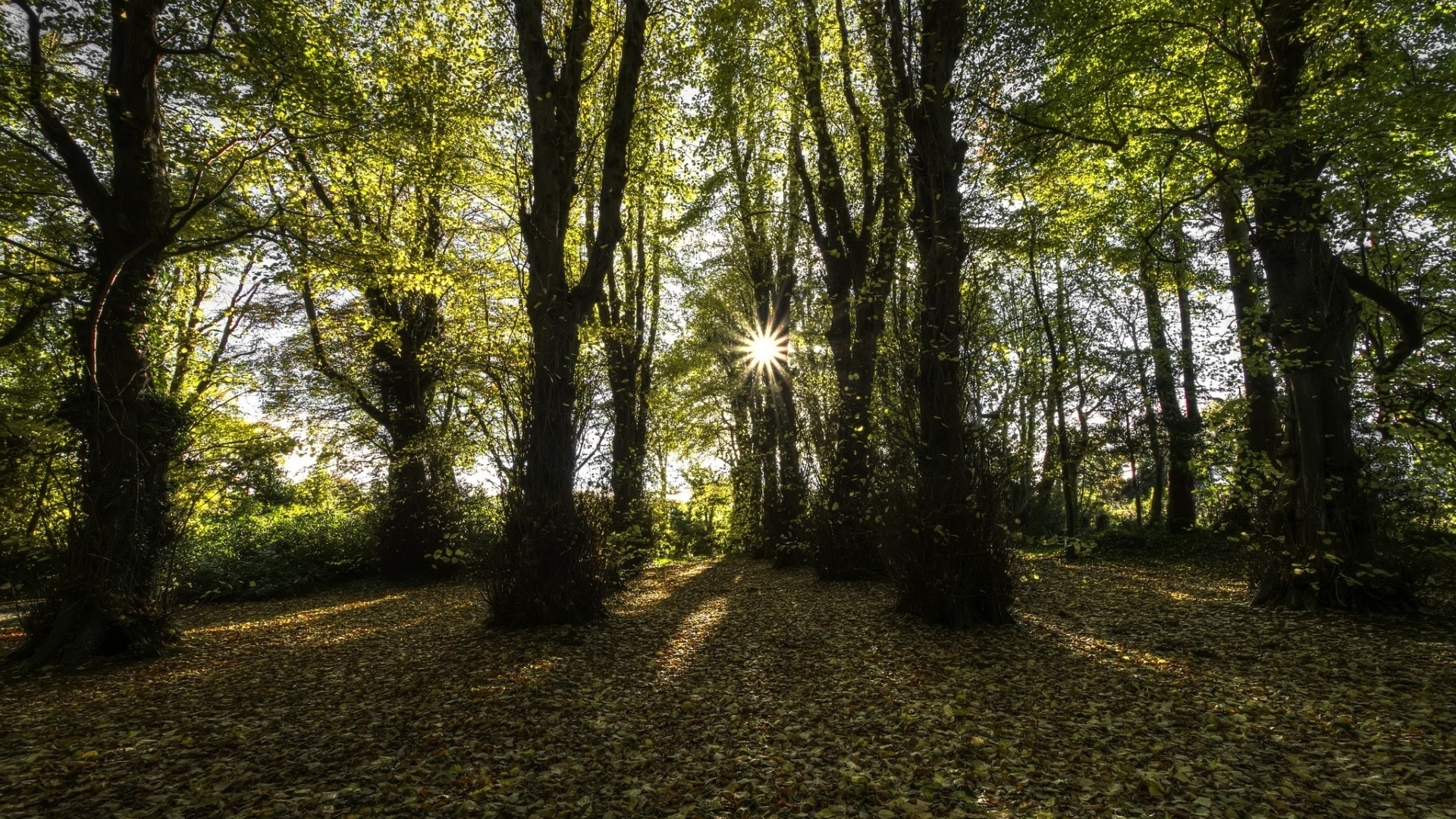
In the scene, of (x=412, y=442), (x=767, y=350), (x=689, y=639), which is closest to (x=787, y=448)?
(x=767, y=350)

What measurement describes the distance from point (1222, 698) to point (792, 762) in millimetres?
2901

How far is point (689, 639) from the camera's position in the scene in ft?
20.5

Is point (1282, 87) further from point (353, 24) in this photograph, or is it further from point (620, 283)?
point (620, 283)

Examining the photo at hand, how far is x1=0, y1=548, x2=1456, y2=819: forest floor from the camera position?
3016 mm

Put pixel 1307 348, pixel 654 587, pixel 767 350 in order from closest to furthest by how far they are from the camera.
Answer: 1. pixel 1307 348
2. pixel 654 587
3. pixel 767 350

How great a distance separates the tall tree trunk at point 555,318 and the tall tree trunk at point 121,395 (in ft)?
10.9

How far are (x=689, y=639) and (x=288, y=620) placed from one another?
6146mm

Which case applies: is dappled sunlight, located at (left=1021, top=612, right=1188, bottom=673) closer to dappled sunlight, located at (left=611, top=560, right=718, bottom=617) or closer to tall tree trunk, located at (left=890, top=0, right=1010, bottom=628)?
tall tree trunk, located at (left=890, top=0, right=1010, bottom=628)

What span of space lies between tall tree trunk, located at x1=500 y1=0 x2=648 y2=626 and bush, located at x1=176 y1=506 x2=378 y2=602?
8126 mm

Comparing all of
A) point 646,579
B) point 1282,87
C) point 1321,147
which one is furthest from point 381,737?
point 1282,87

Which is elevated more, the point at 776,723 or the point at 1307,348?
the point at 1307,348

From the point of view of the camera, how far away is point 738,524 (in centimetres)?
1533

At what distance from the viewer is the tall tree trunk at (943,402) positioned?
5.92 m

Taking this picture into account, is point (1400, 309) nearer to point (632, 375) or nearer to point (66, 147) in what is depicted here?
point (632, 375)
